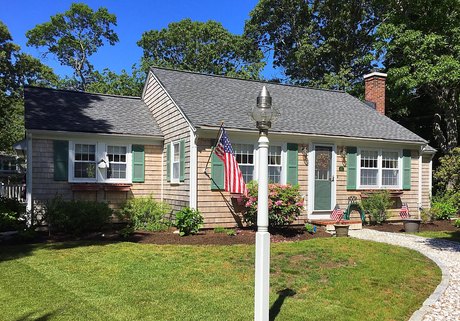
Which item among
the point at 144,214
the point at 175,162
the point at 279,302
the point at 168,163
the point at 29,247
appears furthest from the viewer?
the point at 168,163

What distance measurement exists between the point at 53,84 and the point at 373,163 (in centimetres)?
2859

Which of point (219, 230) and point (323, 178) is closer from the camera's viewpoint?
point (219, 230)

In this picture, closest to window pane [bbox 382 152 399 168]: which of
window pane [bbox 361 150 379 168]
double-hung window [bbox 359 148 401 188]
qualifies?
double-hung window [bbox 359 148 401 188]

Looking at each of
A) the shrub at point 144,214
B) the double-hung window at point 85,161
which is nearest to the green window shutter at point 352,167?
the shrub at point 144,214

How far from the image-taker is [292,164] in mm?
12055

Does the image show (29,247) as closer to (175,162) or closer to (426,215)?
(175,162)

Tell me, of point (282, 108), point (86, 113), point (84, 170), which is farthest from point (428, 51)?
point (84, 170)

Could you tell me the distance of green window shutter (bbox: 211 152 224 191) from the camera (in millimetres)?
10945

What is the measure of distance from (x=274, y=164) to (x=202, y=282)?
6429 millimetres

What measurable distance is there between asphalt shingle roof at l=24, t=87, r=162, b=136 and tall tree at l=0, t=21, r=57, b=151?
712 inches

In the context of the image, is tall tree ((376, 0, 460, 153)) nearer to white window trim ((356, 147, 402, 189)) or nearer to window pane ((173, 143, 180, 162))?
white window trim ((356, 147, 402, 189))

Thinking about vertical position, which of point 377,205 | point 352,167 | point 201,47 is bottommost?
point 377,205

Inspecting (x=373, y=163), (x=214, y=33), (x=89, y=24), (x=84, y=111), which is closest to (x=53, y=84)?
(x=89, y=24)

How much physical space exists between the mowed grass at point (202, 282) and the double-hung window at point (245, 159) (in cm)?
315
